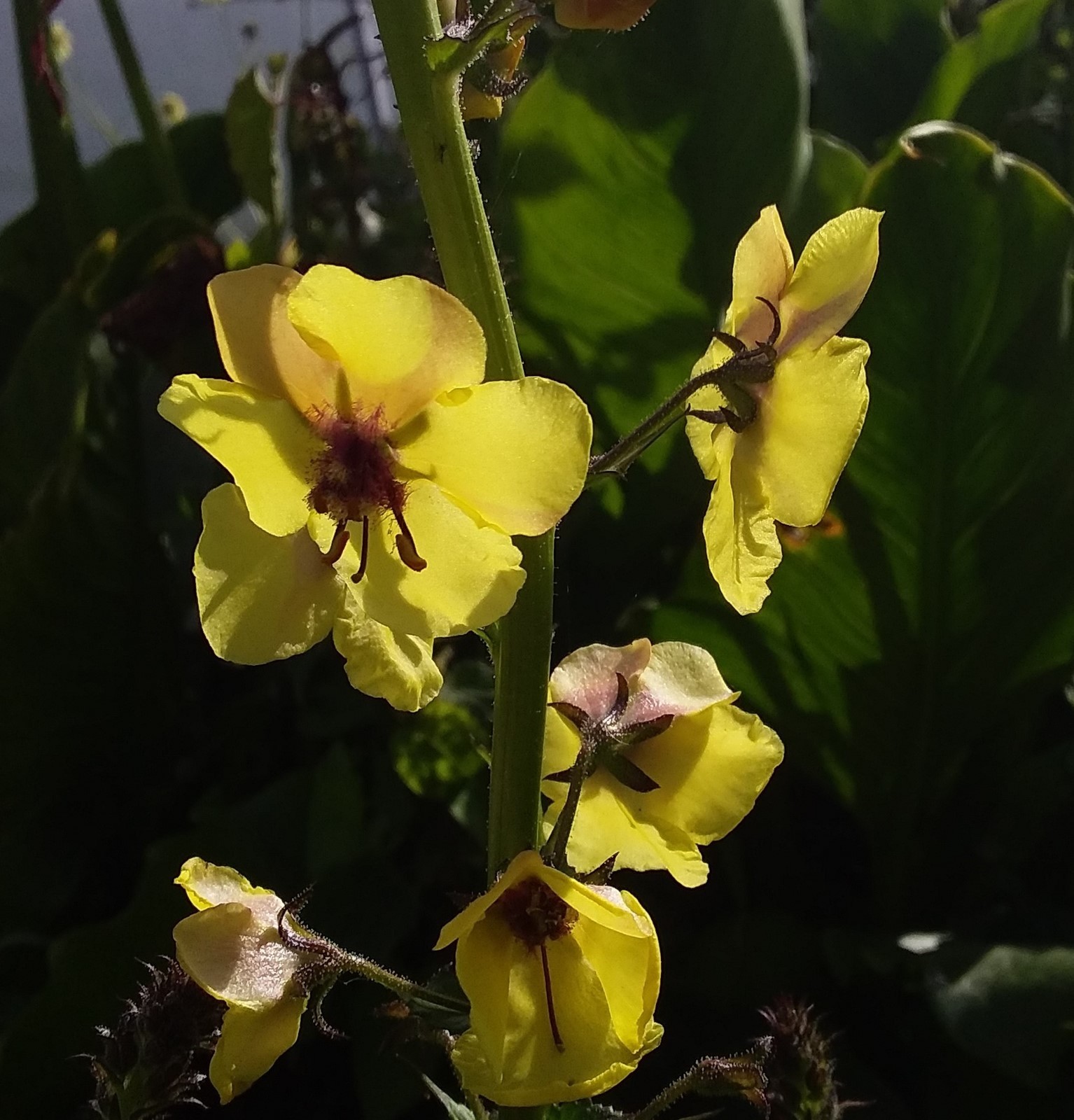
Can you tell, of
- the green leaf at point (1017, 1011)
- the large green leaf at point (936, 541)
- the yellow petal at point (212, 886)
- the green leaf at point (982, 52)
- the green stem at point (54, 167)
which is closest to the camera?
the yellow petal at point (212, 886)

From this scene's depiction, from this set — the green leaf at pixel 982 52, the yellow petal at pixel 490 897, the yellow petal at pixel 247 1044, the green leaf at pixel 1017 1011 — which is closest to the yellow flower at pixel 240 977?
the yellow petal at pixel 247 1044

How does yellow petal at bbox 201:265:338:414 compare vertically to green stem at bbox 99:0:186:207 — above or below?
above

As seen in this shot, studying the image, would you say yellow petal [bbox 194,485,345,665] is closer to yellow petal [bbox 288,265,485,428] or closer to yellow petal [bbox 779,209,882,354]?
yellow petal [bbox 288,265,485,428]

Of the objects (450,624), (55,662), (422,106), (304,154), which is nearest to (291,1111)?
(55,662)

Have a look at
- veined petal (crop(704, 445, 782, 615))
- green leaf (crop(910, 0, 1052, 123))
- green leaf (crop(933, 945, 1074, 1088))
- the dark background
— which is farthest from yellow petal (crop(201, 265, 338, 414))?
green leaf (crop(910, 0, 1052, 123))

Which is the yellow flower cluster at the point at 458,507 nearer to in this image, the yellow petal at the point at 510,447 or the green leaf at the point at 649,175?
the yellow petal at the point at 510,447
